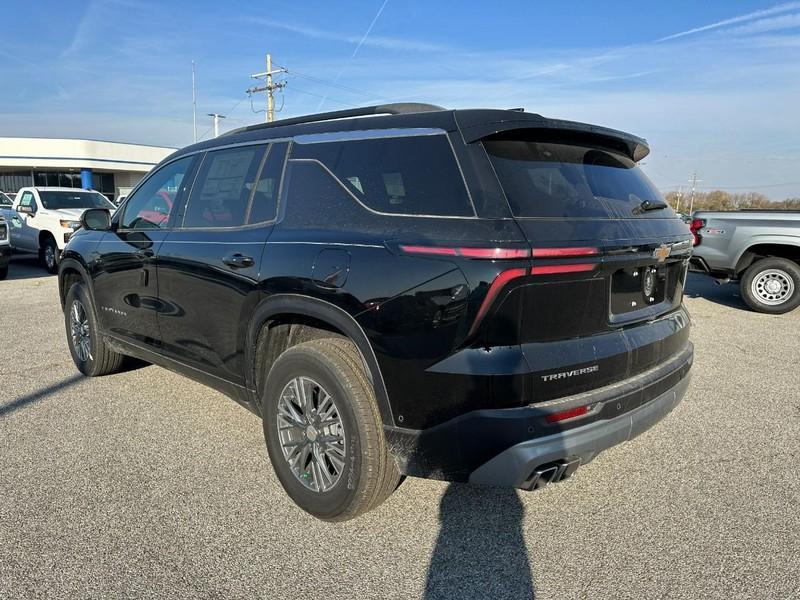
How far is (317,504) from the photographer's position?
288 centimetres

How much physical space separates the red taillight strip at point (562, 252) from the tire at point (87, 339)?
154 inches

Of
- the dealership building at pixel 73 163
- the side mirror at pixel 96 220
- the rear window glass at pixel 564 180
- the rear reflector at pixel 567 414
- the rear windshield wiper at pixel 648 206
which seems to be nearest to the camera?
the rear reflector at pixel 567 414

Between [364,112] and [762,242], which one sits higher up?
[364,112]

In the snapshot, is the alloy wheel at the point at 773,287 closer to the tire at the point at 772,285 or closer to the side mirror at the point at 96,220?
the tire at the point at 772,285

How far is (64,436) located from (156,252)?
1334 mm

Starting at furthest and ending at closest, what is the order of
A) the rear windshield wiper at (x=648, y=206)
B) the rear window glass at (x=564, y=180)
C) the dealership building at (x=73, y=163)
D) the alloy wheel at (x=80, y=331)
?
the dealership building at (x=73, y=163)
the alloy wheel at (x=80, y=331)
the rear windshield wiper at (x=648, y=206)
the rear window glass at (x=564, y=180)

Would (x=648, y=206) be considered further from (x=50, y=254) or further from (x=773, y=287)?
(x=50, y=254)

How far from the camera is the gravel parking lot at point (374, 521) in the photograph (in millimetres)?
2490

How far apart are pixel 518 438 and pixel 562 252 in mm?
744

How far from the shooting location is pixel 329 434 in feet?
9.28

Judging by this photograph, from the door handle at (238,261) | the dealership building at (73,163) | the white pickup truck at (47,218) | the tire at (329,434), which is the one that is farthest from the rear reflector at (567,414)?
the dealership building at (73,163)

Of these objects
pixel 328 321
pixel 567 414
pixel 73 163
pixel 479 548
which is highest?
pixel 73 163

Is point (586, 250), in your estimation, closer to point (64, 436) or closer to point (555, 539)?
point (555, 539)

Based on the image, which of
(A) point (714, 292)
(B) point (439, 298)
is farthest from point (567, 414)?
(A) point (714, 292)
